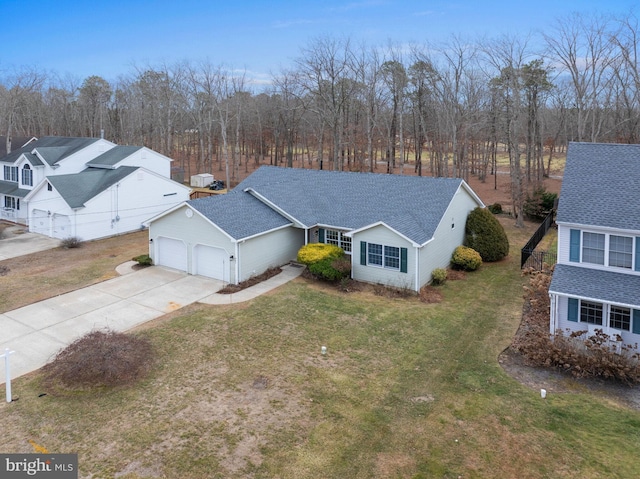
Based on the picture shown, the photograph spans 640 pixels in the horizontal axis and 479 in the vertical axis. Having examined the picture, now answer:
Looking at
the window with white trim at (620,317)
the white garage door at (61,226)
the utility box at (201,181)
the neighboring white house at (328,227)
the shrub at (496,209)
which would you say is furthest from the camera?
the utility box at (201,181)

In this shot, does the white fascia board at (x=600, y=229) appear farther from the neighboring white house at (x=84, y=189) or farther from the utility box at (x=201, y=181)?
the utility box at (x=201, y=181)

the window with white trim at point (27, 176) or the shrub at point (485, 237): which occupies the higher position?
the window with white trim at point (27, 176)

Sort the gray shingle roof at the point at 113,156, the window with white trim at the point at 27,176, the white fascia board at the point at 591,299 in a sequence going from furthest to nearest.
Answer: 1. the gray shingle roof at the point at 113,156
2. the window with white trim at the point at 27,176
3. the white fascia board at the point at 591,299

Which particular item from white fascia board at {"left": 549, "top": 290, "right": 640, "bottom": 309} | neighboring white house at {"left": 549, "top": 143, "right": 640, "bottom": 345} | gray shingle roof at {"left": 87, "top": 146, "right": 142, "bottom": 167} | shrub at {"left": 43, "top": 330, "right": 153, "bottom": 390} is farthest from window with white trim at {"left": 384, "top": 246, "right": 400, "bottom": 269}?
gray shingle roof at {"left": 87, "top": 146, "right": 142, "bottom": 167}

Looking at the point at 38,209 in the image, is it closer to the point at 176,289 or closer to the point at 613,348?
the point at 176,289

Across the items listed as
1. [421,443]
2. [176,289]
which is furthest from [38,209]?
[421,443]

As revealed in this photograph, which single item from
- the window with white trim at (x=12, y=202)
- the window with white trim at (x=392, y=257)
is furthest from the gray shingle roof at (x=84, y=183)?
the window with white trim at (x=392, y=257)

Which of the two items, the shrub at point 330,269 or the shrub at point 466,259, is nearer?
the shrub at point 330,269
